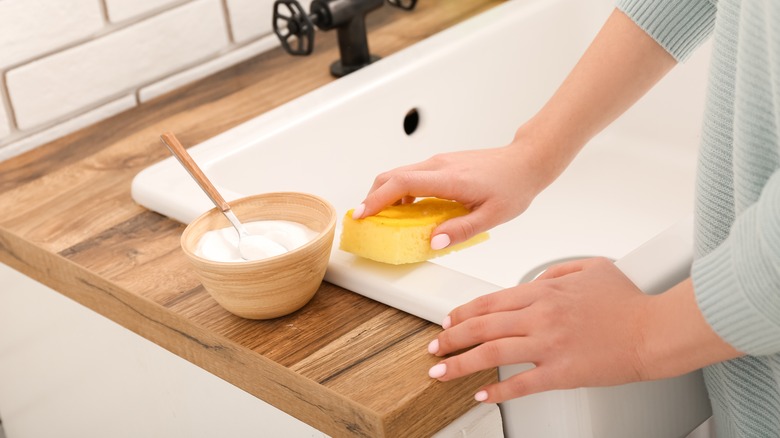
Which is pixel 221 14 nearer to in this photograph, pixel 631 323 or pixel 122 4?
pixel 122 4

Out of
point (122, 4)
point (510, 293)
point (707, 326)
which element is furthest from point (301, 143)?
point (707, 326)

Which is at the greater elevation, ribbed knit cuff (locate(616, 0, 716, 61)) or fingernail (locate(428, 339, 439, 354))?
ribbed knit cuff (locate(616, 0, 716, 61))

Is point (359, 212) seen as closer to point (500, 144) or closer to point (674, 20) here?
point (674, 20)

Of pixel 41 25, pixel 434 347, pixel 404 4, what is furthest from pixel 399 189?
pixel 404 4

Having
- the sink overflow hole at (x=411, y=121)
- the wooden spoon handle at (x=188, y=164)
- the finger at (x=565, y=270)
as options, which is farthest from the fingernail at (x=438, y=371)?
the sink overflow hole at (x=411, y=121)

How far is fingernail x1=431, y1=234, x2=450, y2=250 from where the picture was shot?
2.19 ft

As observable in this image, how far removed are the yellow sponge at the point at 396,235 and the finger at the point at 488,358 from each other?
11cm

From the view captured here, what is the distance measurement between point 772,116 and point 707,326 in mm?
127

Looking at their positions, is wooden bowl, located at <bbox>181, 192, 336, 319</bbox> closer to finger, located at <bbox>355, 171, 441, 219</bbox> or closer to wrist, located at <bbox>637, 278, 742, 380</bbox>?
finger, located at <bbox>355, 171, 441, 219</bbox>

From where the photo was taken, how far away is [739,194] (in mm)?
579

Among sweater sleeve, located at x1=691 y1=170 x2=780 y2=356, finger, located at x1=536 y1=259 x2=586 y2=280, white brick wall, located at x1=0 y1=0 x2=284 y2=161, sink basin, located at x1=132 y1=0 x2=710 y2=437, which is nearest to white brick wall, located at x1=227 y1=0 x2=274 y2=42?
white brick wall, located at x1=0 y1=0 x2=284 y2=161

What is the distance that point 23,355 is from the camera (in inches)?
36.4

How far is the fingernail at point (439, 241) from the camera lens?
2.19 feet

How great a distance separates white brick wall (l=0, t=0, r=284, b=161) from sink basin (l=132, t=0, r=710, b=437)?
209mm
